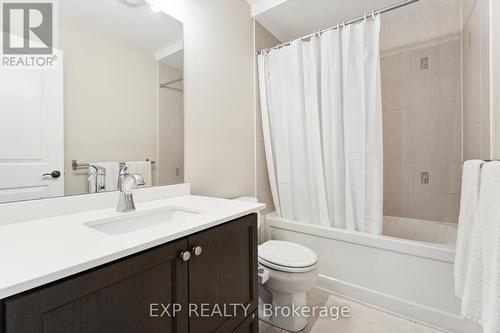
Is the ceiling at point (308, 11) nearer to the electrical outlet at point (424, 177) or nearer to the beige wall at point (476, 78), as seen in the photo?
the beige wall at point (476, 78)

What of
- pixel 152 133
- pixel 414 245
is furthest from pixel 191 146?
pixel 414 245

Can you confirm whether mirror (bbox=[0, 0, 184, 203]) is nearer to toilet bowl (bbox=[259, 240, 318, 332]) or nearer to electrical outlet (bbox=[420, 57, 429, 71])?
toilet bowl (bbox=[259, 240, 318, 332])

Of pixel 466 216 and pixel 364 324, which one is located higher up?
pixel 466 216

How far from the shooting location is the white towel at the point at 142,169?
49.2 inches

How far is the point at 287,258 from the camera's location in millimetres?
1530

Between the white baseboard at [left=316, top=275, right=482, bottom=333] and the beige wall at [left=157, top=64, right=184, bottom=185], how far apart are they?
1440 millimetres

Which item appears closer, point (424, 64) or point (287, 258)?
point (287, 258)

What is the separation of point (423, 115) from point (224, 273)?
236 centimetres

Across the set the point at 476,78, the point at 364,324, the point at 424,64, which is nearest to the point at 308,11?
the point at 424,64

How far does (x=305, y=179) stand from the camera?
6.77 ft

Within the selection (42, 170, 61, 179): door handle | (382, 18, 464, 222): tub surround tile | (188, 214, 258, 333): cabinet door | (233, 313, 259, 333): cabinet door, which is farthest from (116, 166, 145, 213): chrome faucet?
(382, 18, 464, 222): tub surround tile

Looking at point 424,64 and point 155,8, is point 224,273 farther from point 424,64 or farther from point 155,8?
point 424,64

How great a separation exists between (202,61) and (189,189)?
877 millimetres

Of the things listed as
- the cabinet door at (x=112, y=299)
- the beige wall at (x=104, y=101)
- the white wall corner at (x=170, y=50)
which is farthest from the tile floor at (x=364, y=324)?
the white wall corner at (x=170, y=50)
